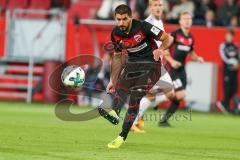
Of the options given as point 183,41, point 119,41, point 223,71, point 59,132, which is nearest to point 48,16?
point 223,71

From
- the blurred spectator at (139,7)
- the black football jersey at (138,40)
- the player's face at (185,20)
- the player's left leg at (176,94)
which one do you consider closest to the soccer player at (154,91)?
the player's left leg at (176,94)

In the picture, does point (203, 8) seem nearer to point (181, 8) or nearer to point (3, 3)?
point (181, 8)

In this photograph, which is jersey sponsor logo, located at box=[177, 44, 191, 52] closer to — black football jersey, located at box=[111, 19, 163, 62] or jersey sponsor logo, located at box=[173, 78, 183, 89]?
jersey sponsor logo, located at box=[173, 78, 183, 89]

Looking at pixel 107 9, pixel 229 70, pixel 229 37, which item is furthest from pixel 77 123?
pixel 107 9

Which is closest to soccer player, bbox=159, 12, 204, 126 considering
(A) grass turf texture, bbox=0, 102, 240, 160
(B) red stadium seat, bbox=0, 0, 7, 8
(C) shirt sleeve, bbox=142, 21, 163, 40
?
(A) grass turf texture, bbox=0, 102, 240, 160

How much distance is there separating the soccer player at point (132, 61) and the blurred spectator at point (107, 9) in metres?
12.2

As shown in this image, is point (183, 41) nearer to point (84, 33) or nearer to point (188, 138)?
point (188, 138)

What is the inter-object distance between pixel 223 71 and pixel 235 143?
421 inches

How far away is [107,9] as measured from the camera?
83.8 feet

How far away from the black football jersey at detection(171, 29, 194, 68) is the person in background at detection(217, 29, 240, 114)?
19.8 feet

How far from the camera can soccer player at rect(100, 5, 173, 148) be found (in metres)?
11.6

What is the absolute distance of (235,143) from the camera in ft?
43.7

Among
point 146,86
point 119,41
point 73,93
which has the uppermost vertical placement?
point 119,41

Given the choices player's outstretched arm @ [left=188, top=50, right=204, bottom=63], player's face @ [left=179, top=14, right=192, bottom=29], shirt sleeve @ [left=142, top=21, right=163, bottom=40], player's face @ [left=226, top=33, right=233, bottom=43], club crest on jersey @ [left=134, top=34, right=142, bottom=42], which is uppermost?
shirt sleeve @ [left=142, top=21, right=163, bottom=40]
